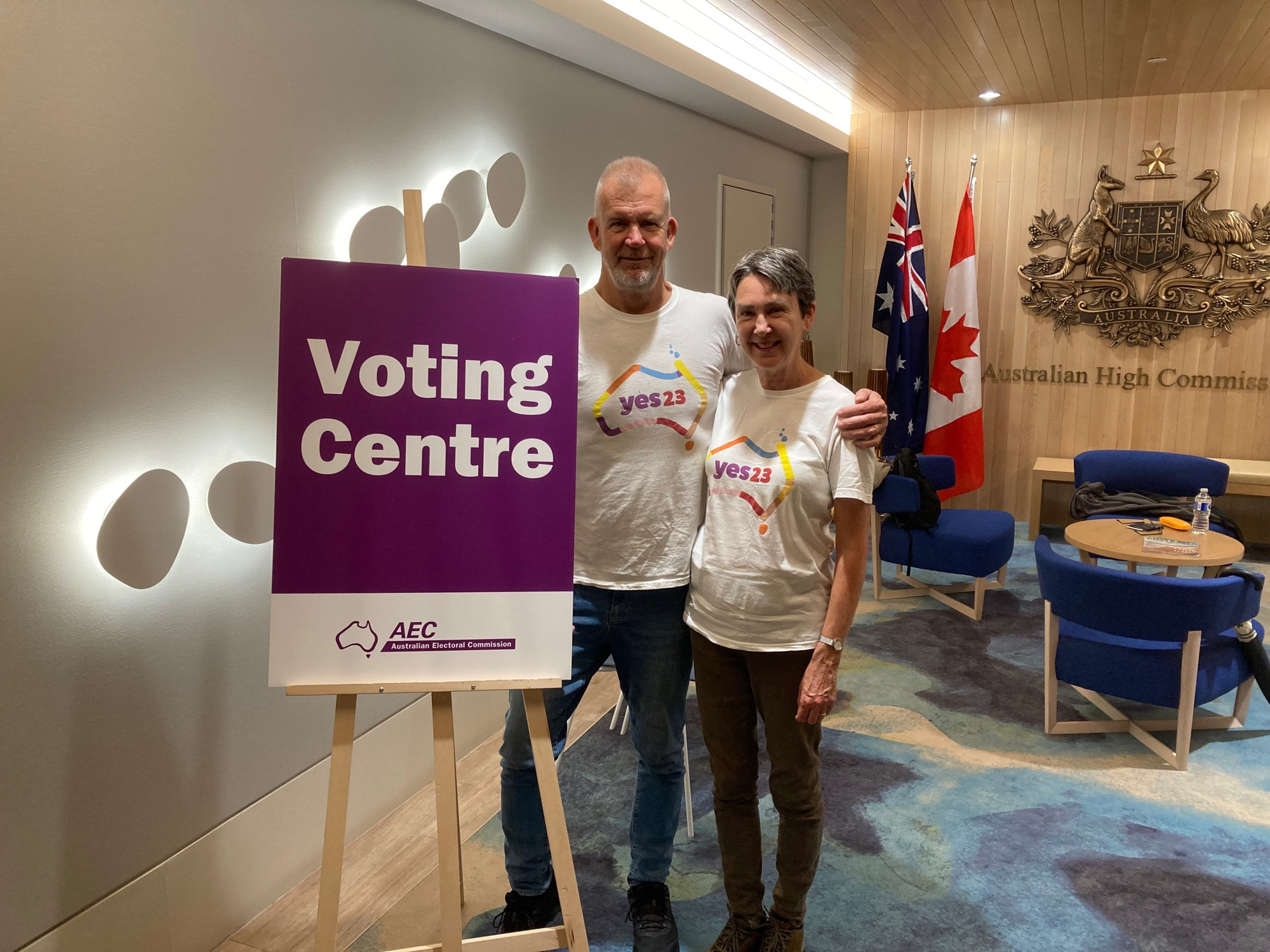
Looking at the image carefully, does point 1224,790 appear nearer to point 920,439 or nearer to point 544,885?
point 544,885

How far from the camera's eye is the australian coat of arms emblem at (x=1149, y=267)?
5797mm

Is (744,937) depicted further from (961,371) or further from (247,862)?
(961,371)

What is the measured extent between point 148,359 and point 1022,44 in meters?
4.63

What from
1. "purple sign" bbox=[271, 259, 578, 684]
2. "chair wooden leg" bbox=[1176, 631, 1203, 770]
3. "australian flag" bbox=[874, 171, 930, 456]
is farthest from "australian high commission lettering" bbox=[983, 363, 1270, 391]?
"purple sign" bbox=[271, 259, 578, 684]

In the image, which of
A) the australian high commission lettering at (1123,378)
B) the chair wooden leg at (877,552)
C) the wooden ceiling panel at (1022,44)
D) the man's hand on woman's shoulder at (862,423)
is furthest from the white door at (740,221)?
the man's hand on woman's shoulder at (862,423)

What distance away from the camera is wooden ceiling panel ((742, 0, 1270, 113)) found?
162 inches

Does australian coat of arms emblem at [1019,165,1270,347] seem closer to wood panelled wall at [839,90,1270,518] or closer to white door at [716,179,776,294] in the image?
wood panelled wall at [839,90,1270,518]

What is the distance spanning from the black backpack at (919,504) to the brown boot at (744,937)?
3.00 meters

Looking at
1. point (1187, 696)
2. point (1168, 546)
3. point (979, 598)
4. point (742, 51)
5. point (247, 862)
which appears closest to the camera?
point (247, 862)

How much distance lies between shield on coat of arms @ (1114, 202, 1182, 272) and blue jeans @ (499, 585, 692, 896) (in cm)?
547

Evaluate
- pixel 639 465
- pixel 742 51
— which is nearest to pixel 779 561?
pixel 639 465

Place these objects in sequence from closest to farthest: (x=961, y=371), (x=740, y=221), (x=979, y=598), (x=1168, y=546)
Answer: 1. (x=1168, y=546)
2. (x=979, y=598)
3. (x=740, y=221)
4. (x=961, y=371)

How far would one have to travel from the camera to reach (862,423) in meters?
1.76

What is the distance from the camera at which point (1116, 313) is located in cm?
616
